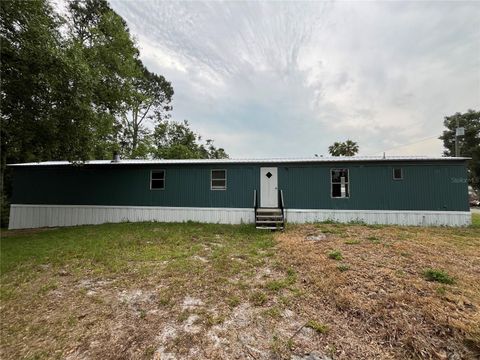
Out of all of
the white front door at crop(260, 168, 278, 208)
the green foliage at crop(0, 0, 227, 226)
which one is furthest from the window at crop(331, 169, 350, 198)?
the green foliage at crop(0, 0, 227, 226)

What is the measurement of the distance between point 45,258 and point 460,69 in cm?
1793

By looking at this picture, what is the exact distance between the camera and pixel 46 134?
30.8ft

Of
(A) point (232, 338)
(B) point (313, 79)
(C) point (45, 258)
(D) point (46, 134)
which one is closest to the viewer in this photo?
(A) point (232, 338)

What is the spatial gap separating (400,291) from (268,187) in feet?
25.0

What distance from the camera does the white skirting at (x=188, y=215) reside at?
33.7 ft

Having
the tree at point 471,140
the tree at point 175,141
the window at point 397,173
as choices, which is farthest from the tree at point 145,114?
the tree at point 471,140

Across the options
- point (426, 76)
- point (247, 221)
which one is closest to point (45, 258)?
point (247, 221)

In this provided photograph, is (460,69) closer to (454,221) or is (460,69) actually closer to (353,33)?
(353,33)

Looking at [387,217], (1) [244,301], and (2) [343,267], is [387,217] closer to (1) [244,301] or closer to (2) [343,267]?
(2) [343,267]

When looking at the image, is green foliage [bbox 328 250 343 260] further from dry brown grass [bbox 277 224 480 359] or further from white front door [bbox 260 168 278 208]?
white front door [bbox 260 168 278 208]

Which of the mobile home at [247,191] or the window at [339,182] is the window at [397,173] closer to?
the mobile home at [247,191]

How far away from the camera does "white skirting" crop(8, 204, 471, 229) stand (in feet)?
33.7

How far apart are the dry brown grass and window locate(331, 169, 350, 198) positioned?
12.3 feet

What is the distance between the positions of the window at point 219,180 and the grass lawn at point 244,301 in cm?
488
